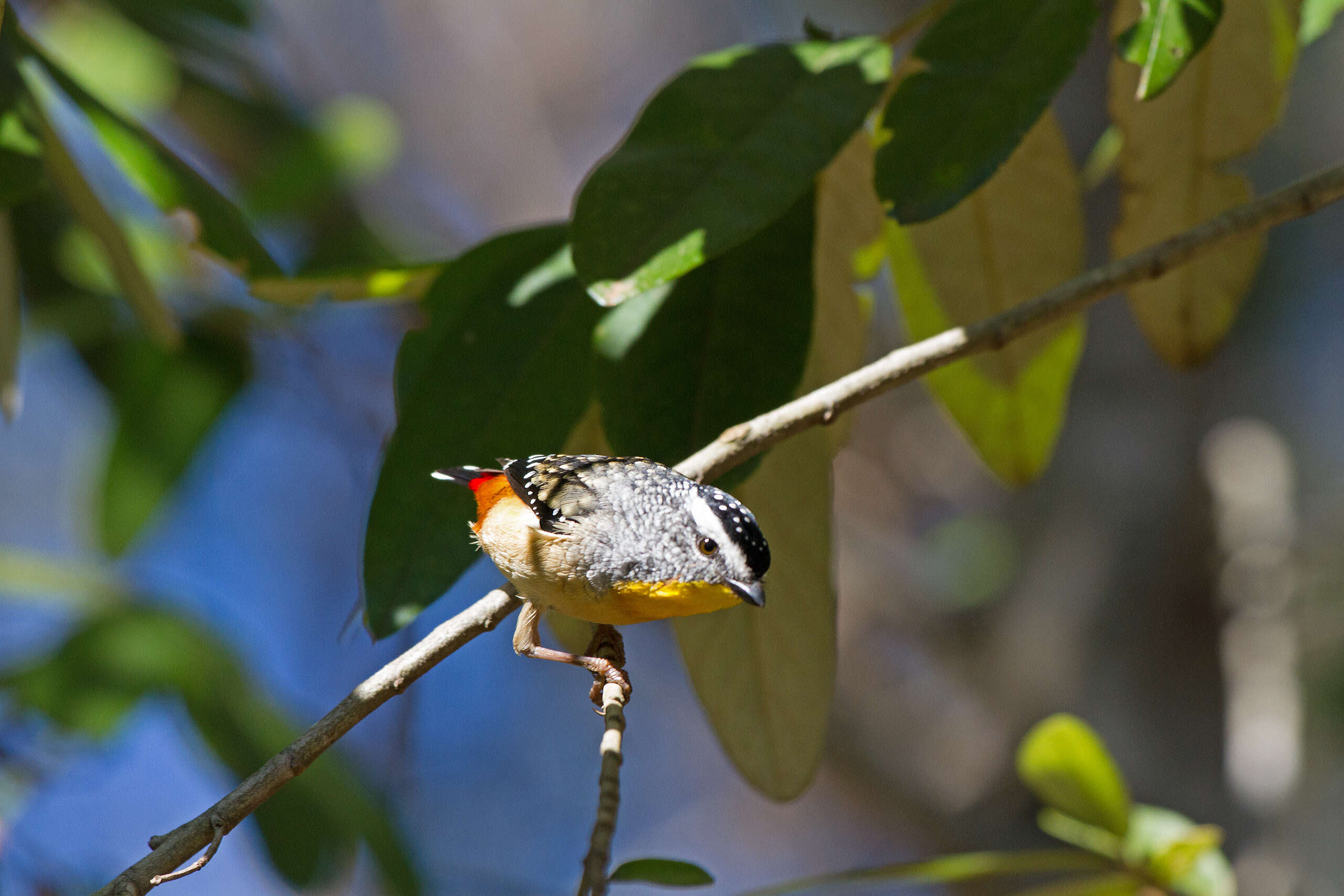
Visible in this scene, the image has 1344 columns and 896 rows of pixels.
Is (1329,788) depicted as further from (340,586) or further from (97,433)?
(340,586)

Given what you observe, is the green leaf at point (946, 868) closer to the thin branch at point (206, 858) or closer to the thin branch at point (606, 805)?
the thin branch at point (606, 805)

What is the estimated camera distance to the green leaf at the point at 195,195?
3.35 ft

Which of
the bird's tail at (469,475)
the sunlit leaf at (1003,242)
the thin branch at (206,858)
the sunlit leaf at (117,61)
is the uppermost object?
the sunlit leaf at (117,61)

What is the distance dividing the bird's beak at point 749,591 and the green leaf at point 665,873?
166 mm

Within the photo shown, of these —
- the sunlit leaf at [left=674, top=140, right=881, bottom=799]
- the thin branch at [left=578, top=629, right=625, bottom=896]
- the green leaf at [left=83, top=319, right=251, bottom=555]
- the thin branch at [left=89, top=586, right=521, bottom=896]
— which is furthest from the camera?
the green leaf at [left=83, top=319, right=251, bottom=555]

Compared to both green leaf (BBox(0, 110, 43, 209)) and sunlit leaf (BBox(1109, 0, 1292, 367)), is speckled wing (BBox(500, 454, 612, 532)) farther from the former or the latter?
sunlit leaf (BBox(1109, 0, 1292, 367))

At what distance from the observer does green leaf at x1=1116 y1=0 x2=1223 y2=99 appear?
0.75 metres

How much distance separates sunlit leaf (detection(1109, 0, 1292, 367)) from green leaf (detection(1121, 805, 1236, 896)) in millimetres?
495

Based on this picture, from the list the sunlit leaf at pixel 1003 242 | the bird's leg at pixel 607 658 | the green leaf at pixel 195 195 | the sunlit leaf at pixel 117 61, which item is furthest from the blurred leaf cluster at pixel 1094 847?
the sunlit leaf at pixel 117 61

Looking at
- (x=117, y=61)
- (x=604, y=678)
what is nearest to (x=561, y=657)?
(x=604, y=678)

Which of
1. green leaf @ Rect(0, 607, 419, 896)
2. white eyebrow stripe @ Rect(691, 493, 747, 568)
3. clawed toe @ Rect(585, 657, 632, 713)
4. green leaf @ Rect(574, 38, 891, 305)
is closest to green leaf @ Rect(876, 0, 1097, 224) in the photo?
green leaf @ Rect(574, 38, 891, 305)

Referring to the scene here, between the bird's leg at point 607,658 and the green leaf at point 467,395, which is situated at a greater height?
the green leaf at point 467,395

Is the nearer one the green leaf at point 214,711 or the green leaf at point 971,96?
the green leaf at point 971,96

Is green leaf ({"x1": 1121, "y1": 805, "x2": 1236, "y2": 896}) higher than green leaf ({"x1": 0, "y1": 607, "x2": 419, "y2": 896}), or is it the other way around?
green leaf ({"x1": 0, "y1": 607, "x2": 419, "y2": 896})
